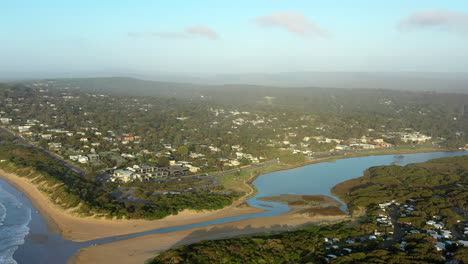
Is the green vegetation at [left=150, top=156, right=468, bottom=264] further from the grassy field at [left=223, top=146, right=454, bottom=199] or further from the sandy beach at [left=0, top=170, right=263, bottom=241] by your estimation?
the grassy field at [left=223, top=146, right=454, bottom=199]

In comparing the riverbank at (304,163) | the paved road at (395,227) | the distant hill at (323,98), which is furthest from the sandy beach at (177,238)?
the distant hill at (323,98)

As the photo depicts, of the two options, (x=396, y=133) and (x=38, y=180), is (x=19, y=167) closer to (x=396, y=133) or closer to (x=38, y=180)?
(x=38, y=180)

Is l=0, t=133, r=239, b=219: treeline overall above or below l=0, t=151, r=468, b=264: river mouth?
above

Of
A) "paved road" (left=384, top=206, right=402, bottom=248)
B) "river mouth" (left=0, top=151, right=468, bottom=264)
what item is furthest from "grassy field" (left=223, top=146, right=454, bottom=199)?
"paved road" (left=384, top=206, right=402, bottom=248)

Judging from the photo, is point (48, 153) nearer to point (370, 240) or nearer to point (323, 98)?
point (370, 240)

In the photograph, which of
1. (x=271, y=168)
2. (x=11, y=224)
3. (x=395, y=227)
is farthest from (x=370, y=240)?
(x=11, y=224)

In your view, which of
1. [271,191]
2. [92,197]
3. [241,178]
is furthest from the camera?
[241,178]
